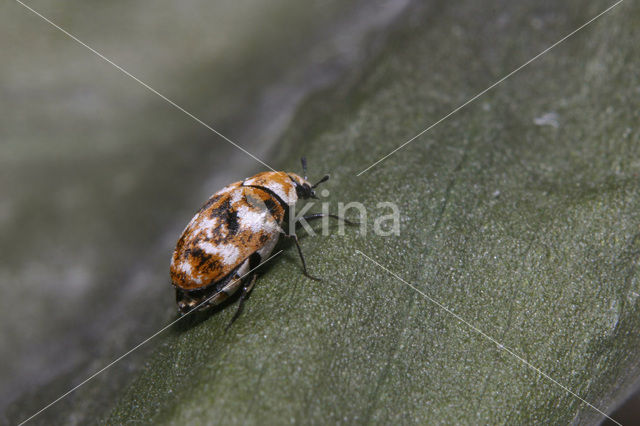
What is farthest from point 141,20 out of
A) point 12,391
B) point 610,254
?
point 610,254

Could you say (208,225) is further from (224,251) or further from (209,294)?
(209,294)

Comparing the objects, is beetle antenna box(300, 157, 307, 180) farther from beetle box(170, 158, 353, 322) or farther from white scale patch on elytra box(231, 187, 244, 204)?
white scale patch on elytra box(231, 187, 244, 204)

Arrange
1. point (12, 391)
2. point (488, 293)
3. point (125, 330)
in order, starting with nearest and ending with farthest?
1. point (488, 293)
2. point (12, 391)
3. point (125, 330)

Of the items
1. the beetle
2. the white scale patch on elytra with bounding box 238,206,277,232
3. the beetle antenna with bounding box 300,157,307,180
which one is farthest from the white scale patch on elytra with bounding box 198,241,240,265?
the beetle antenna with bounding box 300,157,307,180

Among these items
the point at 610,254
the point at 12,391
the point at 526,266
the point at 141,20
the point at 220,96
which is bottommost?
the point at 610,254

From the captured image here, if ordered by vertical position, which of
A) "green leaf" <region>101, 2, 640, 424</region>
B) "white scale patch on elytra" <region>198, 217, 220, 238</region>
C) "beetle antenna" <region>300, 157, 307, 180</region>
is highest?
"white scale patch on elytra" <region>198, 217, 220, 238</region>

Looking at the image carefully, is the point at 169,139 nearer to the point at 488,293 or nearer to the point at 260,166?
the point at 260,166

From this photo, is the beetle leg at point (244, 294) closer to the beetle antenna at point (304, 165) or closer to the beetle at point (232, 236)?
the beetle at point (232, 236)
